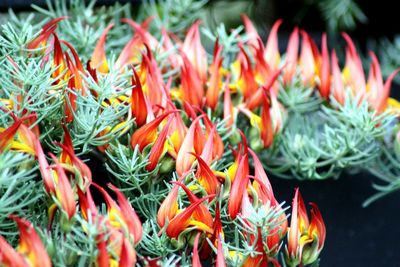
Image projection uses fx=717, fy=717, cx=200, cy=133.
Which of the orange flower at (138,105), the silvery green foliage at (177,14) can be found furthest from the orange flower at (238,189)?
the silvery green foliage at (177,14)

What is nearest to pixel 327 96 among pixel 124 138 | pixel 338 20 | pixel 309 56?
pixel 309 56

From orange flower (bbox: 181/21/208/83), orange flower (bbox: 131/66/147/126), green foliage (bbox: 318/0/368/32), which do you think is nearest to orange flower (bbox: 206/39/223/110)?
orange flower (bbox: 181/21/208/83)

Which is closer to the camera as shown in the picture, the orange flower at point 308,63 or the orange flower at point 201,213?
the orange flower at point 201,213

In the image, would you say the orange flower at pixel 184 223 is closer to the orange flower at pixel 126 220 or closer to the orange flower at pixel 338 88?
the orange flower at pixel 126 220

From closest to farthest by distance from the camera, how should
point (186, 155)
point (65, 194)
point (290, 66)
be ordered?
point (65, 194) → point (186, 155) → point (290, 66)

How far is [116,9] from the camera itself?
1142mm

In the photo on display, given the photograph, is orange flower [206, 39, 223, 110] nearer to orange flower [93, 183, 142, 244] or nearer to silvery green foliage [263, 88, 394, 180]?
silvery green foliage [263, 88, 394, 180]

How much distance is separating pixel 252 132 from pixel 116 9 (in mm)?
370

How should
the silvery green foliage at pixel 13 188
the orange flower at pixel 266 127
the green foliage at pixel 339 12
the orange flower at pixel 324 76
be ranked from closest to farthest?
the silvery green foliage at pixel 13 188 < the orange flower at pixel 266 127 < the orange flower at pixel 324 76 < the green foliage at pixel 339 12

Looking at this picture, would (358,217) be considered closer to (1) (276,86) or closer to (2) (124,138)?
(1) (276,86)

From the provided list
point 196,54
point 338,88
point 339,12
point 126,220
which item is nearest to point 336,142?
point 338,88

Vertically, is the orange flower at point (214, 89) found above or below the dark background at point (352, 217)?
above

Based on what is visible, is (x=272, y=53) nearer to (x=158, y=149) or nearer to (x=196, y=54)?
(x=196, y=54)

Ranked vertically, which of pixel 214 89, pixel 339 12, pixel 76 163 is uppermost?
pixel 76 163
